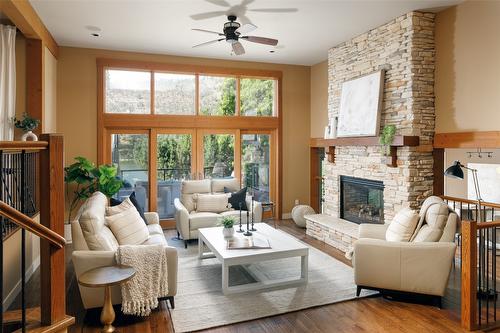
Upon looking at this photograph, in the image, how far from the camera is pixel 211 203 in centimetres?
606

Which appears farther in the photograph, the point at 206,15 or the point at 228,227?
the point at 206,15

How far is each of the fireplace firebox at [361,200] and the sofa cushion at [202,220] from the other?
235 centimetres

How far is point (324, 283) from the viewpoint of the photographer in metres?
4.14

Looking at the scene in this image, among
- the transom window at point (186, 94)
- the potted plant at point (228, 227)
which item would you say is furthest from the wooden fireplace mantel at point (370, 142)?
the potted plant at point (228, 227)

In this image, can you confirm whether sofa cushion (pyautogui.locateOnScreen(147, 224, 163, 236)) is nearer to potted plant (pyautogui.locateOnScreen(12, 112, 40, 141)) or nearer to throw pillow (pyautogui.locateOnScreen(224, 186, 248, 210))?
throw pillow (pyautogui.locateOnScreen(224, 186, 248, 210))

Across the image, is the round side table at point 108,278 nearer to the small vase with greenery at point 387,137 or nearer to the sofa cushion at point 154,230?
the sofa cushion at point 154,230

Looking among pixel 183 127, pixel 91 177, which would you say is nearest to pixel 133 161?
pixel 91 177

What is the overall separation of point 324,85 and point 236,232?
4060mm

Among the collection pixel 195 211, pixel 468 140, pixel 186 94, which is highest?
pixel 186 94

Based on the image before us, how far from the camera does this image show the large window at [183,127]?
22.0 ft

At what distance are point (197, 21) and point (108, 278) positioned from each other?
371cm

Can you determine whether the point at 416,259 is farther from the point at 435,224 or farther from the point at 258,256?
the point at 258,256

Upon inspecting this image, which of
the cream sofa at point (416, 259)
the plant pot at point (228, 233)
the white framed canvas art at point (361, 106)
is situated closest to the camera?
the cream sofa at point (416, 259)

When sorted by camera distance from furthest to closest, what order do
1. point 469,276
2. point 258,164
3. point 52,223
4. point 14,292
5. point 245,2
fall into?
point 258,164, point 245,2, point 14,292, point 469,276, point 52,223
